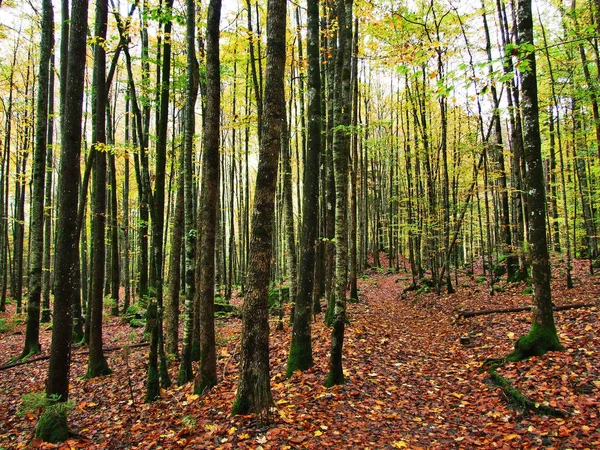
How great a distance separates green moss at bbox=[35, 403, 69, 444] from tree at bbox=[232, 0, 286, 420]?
2797mm

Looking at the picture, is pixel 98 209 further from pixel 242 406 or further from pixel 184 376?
pixel 242 406

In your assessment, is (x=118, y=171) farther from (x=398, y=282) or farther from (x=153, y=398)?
(x=153, y=398)

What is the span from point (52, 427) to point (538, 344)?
27.8ft

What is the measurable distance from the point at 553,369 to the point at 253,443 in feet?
17.0

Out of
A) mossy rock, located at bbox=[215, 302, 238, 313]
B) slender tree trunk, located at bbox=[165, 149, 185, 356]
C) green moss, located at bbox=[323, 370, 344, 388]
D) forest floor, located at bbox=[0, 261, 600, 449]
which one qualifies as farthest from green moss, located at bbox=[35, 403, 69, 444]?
mossy rock, located at bbox=[215, 302, 238, 313]

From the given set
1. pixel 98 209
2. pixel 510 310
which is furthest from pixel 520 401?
pixel 98 209

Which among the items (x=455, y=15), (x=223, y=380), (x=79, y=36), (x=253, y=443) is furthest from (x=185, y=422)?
(x=455, y=15)

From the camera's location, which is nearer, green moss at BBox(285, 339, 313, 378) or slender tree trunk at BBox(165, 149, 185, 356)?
green moss at BBox(285, 339, 313, 378)

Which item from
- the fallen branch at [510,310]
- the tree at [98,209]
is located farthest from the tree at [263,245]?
the fallen branch at [510,310]

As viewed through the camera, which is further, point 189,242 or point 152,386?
point 189,242

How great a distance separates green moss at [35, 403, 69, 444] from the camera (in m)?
5.25

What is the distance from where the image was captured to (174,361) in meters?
8.96

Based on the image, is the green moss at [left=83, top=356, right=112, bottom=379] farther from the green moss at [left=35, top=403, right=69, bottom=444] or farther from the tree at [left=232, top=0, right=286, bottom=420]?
the tree at [left=232, top=0, right=286, bottom=420]

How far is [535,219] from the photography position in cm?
686
